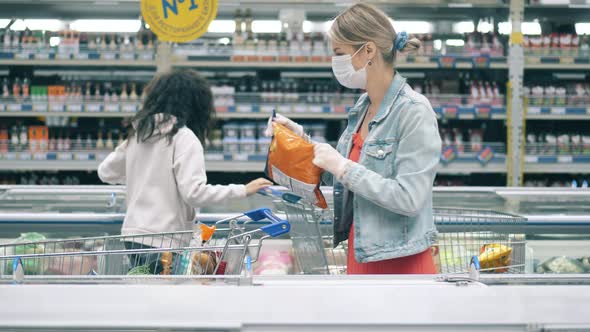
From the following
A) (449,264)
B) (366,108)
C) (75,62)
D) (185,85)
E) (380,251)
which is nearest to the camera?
(380,251)

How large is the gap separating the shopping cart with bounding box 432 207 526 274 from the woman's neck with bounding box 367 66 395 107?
23.9 inches

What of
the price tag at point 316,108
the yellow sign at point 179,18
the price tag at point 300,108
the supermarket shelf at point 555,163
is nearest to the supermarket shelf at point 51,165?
the price tag at point 300,108

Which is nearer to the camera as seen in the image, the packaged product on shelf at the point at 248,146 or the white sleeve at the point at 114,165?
the white sleeve at the point at 114,165

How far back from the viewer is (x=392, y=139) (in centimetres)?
183

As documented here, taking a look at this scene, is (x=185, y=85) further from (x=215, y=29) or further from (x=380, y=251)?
(x=215, y=29)

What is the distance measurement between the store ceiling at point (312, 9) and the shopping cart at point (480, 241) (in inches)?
131

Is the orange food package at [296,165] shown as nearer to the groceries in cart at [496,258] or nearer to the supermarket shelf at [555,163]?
the groceries in cart at [496,258]

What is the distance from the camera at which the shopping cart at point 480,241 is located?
2.21 metres

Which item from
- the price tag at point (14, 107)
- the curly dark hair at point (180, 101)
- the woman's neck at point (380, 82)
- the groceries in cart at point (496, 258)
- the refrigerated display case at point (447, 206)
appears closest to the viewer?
the woman's neck at point (380, 82)

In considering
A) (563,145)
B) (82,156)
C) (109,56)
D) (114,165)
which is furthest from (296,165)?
(563,145)

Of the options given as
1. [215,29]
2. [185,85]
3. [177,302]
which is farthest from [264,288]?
[215,29]

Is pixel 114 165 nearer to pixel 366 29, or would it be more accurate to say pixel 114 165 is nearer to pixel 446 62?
pixel 366 29

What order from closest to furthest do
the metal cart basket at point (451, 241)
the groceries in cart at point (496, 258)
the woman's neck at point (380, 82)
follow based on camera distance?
the woman's neck at point (380, 82) < the metal cart basket at point (451, 241) < the groceries in cart at point (496, 258)

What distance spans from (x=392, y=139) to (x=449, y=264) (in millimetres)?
803
